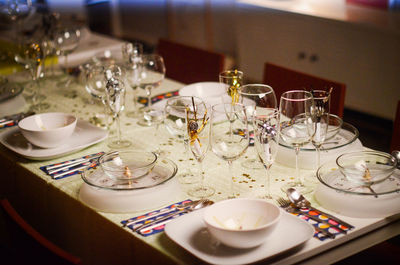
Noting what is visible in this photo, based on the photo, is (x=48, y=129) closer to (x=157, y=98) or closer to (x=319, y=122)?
(x=157, y=98)

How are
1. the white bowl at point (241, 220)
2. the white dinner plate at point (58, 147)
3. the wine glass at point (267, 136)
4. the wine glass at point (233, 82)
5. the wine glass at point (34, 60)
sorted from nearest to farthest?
the white bowl at point (241, 220) < the wine glass at point (267, 136) < the white dinner plate at point (58, 147) < the wine glass at point (233, 82) < the wine glass at point (34, 60)

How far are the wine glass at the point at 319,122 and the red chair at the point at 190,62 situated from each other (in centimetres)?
113

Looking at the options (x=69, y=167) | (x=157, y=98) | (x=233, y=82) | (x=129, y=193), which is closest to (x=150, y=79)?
(x=157, y=98)

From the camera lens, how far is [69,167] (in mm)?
1790

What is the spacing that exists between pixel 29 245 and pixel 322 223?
0.73m

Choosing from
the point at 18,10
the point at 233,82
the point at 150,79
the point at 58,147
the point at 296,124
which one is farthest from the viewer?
the point at 18,10

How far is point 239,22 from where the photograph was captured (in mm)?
4785

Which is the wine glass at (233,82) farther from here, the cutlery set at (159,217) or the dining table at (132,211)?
the cutlery set at (159,217)

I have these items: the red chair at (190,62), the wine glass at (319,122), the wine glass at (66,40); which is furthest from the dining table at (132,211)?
the red chair at (190,62)

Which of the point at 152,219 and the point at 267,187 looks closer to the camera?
the point at 152,219

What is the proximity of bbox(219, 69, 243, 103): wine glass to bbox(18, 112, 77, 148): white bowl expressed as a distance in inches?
22.2

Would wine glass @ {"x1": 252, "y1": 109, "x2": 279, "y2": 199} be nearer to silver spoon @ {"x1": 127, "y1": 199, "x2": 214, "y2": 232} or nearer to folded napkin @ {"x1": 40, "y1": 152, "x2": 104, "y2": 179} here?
silver spoon @ {"x1": 127, "y1": 199, "x2": 214, "y2": 232}

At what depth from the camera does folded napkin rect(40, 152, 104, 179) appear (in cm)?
174

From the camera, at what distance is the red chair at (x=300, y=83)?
2.25 m
